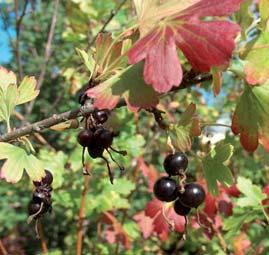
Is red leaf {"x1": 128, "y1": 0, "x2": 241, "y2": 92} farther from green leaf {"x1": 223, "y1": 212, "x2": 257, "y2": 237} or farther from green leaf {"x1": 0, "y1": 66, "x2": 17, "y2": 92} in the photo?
green leaf {"x1": 223, "y1": 212, "x2": 257, "y2": 237}

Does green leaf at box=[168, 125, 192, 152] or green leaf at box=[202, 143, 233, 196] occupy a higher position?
green leaf at box=[168, 125, 192, 152]

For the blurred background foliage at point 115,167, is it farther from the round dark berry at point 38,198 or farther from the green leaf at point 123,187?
the round dark berry at point 38,198

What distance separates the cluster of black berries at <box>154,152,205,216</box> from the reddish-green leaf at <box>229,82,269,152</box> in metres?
0.15

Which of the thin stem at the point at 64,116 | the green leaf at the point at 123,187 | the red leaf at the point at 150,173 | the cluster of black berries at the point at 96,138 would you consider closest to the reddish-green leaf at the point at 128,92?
the thin stem at the point at 64,116

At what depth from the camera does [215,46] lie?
2.75 feet

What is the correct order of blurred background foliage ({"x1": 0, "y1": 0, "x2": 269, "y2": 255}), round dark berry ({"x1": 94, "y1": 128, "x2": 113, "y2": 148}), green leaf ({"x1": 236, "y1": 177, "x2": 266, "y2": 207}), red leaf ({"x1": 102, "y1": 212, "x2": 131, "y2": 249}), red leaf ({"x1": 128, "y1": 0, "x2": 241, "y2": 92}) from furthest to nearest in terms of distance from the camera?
red leaf ({"x1": 102, "y1": 212, "x2": 131, "y2": 249}) → blurred background foliage ({"x1": 0, "y1": 0, "x2": 269, "y2": 255}) → green leaf ({"x1": 236, "y1": 177, "x2": 266, "y2": 207}) → round dark berry ({"x1": 94, "y1": 128, "x2": 113, "y2": 148}) → red leaf ({"x1": 128, "y1": 0, "x2": 241, "y2": 92})

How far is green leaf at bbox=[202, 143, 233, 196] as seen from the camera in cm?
118

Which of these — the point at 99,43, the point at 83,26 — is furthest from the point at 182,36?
the point at 83,26

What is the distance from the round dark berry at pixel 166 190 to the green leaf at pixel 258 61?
302mm

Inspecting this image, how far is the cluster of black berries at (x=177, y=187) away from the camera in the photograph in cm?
113

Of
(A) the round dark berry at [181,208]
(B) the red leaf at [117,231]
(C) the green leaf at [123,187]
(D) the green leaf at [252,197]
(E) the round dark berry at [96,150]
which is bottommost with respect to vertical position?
(B) the red leaf at [117,231]

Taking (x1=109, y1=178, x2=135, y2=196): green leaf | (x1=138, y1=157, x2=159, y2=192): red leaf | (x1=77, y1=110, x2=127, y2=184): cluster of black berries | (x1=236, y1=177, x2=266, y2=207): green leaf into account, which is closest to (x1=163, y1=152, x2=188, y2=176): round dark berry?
(x1=77, y1=110, x2=127, y2=184): cluster of black berries

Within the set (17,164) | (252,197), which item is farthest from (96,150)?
(252,197)

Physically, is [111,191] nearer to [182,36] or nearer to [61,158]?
[61,158]
